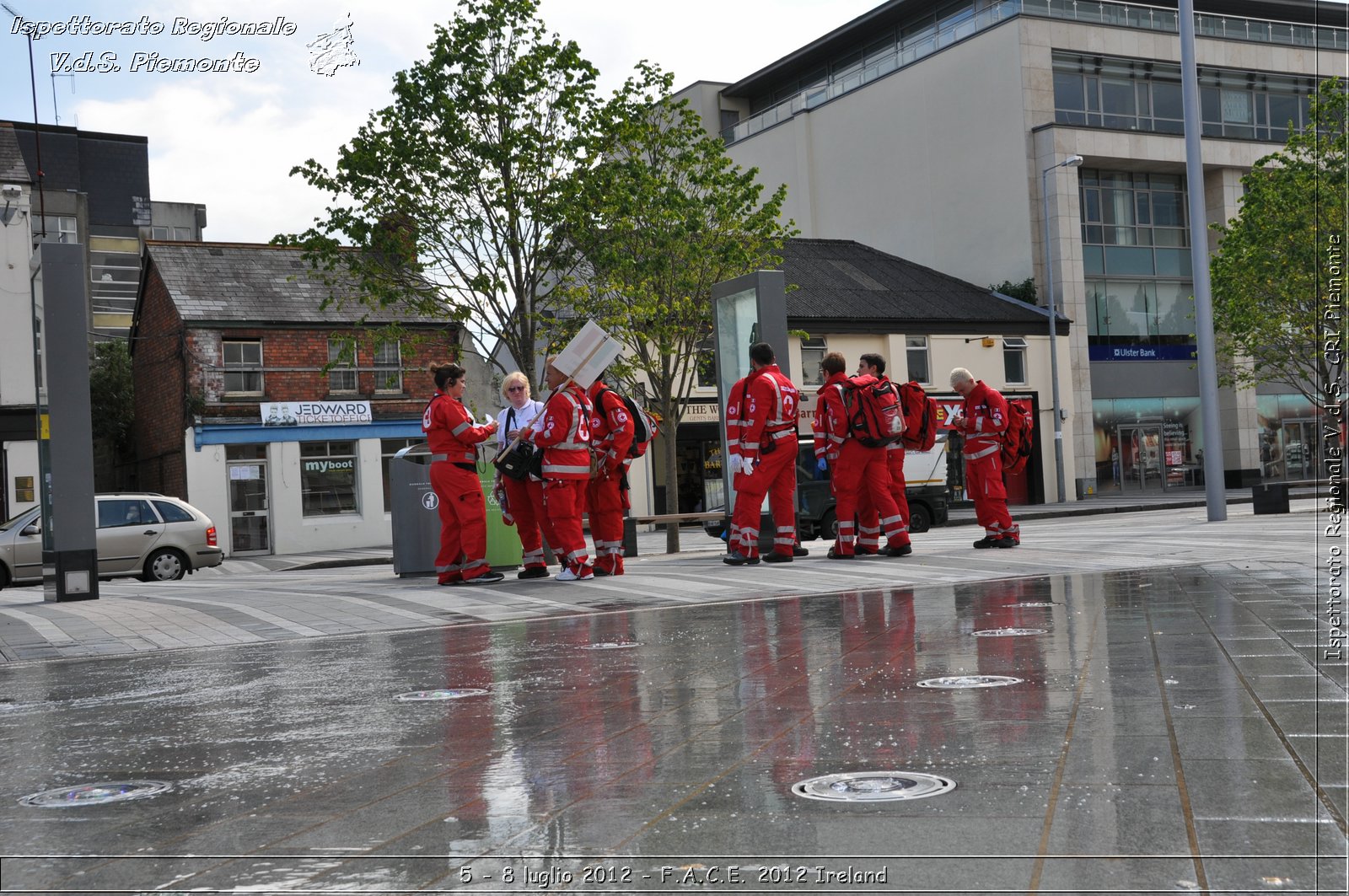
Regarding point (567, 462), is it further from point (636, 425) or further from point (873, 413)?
point (873, 413)

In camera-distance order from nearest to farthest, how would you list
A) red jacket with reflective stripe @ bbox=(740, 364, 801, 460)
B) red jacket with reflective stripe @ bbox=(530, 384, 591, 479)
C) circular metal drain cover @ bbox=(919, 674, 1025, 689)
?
circular metal drain cover @ bbox=(919, 674, 1025, 689)
red jacket with reflective stripe @ bbox=(530, 384, 591, 479)
red jacket with reflective stripe @ bbox=(740, 364, 801, 460)

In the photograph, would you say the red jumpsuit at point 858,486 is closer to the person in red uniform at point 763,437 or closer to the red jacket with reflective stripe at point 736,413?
the person in red uniform at point 763,437

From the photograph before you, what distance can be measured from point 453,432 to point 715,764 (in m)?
8.70

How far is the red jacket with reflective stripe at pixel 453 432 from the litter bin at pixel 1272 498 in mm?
15130

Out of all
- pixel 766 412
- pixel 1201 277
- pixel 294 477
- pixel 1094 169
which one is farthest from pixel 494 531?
pixel 1094 169

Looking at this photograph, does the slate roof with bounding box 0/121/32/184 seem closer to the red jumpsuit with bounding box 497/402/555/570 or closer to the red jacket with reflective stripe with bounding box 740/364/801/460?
the red jumpsuit with bounding box 497/402/555/570

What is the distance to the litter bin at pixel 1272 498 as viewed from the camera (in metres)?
22.0

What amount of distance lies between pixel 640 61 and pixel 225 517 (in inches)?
658

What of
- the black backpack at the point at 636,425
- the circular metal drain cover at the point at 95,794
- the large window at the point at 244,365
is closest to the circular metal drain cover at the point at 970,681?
the circular metal drain cover at the point at 95,794

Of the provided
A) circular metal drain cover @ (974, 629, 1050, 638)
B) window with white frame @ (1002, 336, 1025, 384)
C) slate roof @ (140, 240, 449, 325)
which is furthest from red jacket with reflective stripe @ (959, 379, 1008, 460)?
window with white frame @ (1002, 336, 1025, 384)

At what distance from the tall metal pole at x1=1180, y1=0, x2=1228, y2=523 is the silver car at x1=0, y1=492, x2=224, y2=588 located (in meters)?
16.5

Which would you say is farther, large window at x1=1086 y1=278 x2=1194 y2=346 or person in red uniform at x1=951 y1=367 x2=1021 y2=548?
large window at x1=1086 y1=278 x2=1194 y2=346

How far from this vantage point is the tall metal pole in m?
20.1

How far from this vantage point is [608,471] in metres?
12.5
